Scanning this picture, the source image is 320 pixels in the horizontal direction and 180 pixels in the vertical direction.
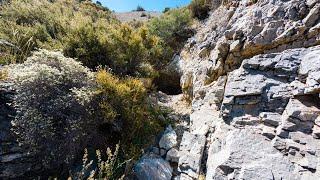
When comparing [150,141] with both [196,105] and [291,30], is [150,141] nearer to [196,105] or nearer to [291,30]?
[196,105]

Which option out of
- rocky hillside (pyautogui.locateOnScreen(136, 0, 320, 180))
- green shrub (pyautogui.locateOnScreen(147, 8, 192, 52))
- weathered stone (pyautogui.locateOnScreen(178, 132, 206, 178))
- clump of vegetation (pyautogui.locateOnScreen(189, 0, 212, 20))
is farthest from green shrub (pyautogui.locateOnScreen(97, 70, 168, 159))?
clump of vegetation (pyautogui.locateOnScreen(189, 0, 212, 20))

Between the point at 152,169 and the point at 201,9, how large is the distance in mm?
8588

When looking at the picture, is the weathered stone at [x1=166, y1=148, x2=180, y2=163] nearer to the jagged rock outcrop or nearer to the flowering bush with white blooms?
the jagged rock outcrop

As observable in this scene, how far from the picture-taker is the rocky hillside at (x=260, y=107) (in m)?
3.56

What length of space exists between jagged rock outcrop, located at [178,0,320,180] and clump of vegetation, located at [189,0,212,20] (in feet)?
19.3

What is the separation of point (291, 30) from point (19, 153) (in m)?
5.02

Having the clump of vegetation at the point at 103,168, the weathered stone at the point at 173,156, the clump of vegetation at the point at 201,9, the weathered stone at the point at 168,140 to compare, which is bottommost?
the clump of vegetation at the point at 103,168

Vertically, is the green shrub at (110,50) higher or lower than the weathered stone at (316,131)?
higher

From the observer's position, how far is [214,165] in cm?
403

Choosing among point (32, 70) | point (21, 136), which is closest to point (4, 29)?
point (32, 70)

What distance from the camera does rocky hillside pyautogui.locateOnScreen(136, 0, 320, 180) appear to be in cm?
356

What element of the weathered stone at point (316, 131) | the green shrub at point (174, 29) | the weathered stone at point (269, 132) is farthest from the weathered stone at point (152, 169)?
the green shrub at point (174, 29)

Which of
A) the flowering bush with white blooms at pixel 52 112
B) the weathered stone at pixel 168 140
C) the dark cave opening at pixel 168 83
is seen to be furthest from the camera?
the dark cave opening at pixel 168 83

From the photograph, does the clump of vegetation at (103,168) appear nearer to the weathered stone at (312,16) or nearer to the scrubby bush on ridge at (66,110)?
the scrubby bush on ridge at (66,110)
